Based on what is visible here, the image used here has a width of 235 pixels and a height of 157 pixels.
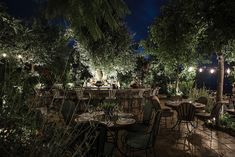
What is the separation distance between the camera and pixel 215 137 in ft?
19.7

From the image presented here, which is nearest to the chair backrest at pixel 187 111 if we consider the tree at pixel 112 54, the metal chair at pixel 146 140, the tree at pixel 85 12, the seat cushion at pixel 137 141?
the seat cushion at pixel 137 141

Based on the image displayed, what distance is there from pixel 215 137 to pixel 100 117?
3.35 metres

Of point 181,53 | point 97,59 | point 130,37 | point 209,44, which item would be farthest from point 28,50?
point 209,44

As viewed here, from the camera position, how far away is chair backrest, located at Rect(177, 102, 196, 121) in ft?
19.3

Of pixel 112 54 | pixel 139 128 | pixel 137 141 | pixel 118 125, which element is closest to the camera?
pixel 118 125

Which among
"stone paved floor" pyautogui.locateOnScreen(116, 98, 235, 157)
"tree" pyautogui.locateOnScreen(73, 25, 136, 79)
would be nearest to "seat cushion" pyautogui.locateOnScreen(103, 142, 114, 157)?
"stone paved floor" pyautogui.locateOnScreen(116, 98, 235, 157)

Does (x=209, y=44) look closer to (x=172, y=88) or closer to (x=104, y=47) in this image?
(x=104, y=47)

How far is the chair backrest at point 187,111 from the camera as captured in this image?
19.3ft

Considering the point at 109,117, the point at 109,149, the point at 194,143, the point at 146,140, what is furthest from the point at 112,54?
the point at 109,149

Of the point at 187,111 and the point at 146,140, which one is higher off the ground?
the point at 187,111

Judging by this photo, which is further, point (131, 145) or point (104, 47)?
point (104, 47)

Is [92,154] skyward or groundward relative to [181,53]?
groundward

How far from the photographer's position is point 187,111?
235 inches

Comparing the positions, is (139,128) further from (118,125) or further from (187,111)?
(187,111)
